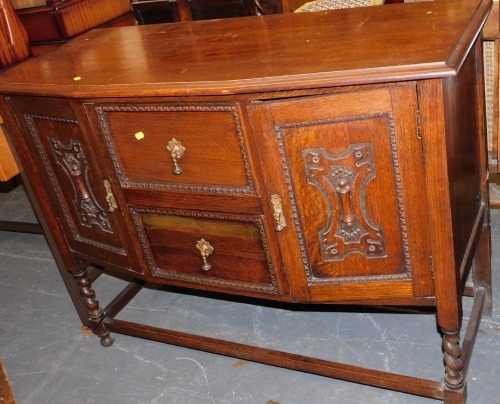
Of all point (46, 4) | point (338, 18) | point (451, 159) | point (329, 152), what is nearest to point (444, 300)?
point (451, 159)

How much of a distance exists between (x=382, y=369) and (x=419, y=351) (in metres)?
0.14

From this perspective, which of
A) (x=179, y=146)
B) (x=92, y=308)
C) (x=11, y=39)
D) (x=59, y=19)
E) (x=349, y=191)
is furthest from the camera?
(x=59, y=19)

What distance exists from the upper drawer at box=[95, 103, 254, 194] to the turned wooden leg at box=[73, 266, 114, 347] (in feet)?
2.16

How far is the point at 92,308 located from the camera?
2.50 metres

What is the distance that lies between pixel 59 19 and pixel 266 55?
6.28ft

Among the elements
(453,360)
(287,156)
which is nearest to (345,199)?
(287,156)

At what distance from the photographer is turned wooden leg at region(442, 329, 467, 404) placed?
180 cm

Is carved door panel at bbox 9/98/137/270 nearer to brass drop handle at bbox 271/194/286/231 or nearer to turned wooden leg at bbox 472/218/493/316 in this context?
brass drop handle at bbox 271/194/286/231

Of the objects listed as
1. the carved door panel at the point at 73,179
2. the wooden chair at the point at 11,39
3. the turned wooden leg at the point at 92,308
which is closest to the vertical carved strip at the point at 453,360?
the carved door panel at the point at 73,179

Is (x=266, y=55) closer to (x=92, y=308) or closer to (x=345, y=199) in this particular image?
(x=345, y=199)

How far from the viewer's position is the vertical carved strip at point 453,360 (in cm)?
178

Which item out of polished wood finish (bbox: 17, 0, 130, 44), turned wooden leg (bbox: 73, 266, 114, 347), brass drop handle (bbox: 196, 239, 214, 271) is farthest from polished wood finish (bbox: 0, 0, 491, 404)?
polished wood finish (bbox: 17, 0, 130, 44)

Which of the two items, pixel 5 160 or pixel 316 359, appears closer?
pixel 316 359

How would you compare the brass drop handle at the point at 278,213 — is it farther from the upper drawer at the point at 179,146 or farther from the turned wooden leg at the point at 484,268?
the turned wooden leg at the point at 484,268
